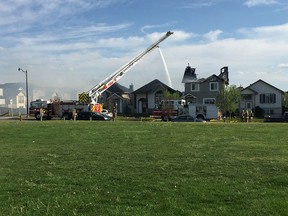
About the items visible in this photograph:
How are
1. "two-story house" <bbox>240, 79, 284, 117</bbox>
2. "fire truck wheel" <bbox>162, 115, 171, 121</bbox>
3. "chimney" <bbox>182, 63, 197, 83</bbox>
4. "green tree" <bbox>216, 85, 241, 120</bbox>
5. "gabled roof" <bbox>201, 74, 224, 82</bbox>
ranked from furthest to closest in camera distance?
"chimney" <bbox>182, 63, 197, 83</bbox>
"gabled roof" <bbox>201, 74, 224, 82</bbox>
"two-story house" <bbox>240, 79, 284, 117</bbox>
"green tree" <bbox>216, 85, 241, 120</bbox>
"fire truck wheel" <bbox>162, 115, 171, 121</bbox>

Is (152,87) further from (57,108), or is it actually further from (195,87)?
(57,108)

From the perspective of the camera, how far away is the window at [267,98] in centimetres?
7825

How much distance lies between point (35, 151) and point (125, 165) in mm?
4925

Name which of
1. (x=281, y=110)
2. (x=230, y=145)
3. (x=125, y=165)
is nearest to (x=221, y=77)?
(x=281, y=110)

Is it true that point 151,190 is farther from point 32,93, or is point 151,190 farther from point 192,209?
point 32,93

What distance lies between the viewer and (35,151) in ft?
49.1

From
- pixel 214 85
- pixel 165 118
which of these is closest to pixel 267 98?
pixel 214 85

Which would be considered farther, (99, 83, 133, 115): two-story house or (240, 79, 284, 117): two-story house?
(99, 83, 133, 115): two-story house

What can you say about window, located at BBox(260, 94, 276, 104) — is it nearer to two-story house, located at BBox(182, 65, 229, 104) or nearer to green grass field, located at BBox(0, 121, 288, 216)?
two-story house, located at BBox(182, 65, 229, 104)

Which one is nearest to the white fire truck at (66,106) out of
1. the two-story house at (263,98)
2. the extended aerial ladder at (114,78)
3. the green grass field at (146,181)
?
the extended aerial ladder at (114,78)

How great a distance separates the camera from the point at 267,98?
78438 mm

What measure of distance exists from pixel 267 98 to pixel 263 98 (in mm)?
711

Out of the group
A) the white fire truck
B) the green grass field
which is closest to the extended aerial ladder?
the white fire truck

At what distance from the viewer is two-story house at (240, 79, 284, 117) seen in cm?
7781
